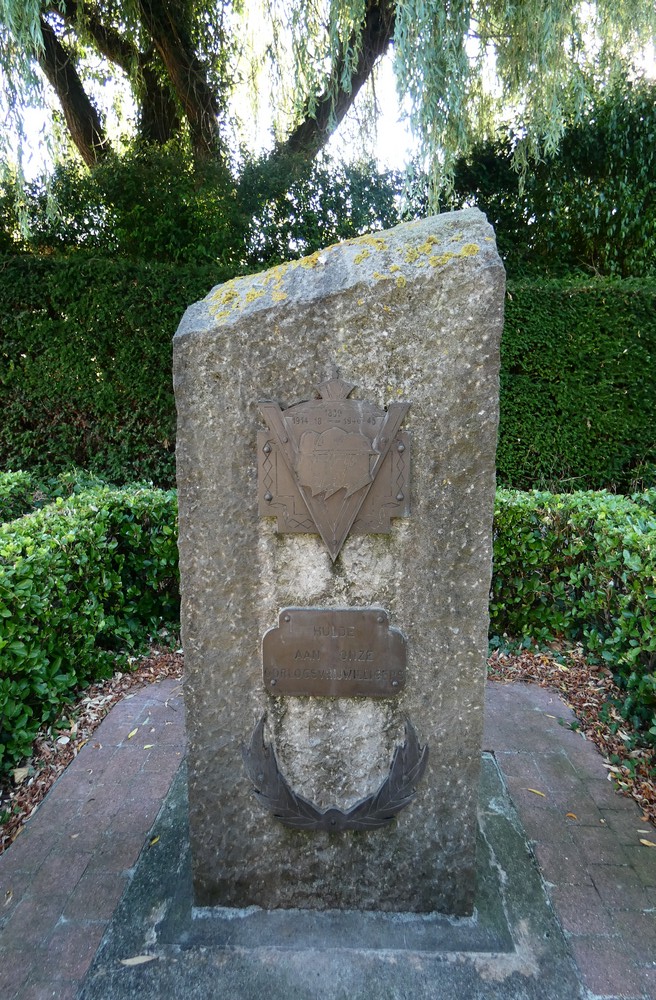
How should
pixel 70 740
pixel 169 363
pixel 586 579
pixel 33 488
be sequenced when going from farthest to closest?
pixel 169 363 < pixel 33 488 < pixel 586 579 < pixel 70 740

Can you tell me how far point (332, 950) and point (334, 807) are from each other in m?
0.42

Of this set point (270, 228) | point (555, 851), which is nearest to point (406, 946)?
point (555, 851)

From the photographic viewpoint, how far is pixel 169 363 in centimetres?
555

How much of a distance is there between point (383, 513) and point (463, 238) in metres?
0.84

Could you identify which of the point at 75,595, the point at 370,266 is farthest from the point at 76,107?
the point at 370,266

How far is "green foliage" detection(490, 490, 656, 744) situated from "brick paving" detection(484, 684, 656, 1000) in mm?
439

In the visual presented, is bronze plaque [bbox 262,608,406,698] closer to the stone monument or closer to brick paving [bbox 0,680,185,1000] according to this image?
the stone monument

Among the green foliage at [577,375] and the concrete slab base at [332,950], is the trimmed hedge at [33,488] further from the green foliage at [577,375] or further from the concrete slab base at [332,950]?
the green foliage at [577,375]

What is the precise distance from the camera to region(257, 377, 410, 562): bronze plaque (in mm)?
1685

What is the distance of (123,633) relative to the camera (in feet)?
12.4

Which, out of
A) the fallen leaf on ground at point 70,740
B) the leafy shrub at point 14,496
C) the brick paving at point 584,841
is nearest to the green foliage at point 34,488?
the leafy shrub at point 14,496

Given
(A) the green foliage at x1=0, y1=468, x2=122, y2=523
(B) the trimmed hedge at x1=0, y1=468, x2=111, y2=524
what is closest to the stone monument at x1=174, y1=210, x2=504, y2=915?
(A) the green foliage at x1=0, y1=468, x2=122, y2=523

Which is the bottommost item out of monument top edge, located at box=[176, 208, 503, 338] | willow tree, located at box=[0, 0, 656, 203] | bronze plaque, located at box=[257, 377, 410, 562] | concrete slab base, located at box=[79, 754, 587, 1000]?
concrete slab base, located at box=[79, 754, 587, 1000]

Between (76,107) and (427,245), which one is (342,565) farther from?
(76,107)
